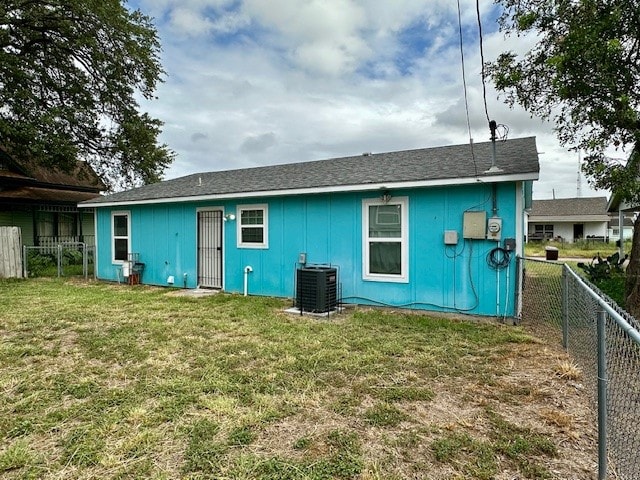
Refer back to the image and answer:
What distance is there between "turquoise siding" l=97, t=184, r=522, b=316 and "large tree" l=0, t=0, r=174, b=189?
7.94 meters

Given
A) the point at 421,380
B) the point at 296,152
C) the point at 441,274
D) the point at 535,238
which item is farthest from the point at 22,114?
the point at 535,238

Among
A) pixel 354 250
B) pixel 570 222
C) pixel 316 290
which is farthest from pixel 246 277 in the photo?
pixel 570 222

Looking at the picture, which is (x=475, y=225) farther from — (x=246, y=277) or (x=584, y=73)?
(x=246, y=277)

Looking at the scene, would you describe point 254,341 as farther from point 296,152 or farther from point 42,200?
point 296,152

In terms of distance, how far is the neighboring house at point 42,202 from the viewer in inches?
628

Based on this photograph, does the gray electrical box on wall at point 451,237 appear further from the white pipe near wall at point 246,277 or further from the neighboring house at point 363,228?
the white pipe near wall at point 246,277

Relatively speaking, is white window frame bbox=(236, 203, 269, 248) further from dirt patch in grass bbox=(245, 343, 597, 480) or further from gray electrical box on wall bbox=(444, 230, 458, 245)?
dirt patch in grass bbox=(245, 343, 597, 480)

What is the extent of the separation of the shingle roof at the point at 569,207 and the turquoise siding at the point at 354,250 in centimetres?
3082

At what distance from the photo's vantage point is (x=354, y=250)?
7.27 meters

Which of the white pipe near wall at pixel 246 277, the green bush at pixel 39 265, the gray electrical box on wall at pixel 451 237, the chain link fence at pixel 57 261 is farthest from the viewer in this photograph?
the green bush at pixel 39 265

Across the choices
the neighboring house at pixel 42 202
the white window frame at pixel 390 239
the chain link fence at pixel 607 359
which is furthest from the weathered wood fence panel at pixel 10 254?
the chain link fence at pixel 607 359

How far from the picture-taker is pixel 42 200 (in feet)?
52.3

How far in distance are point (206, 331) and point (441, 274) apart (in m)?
3.90

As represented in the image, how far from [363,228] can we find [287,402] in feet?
14.4
